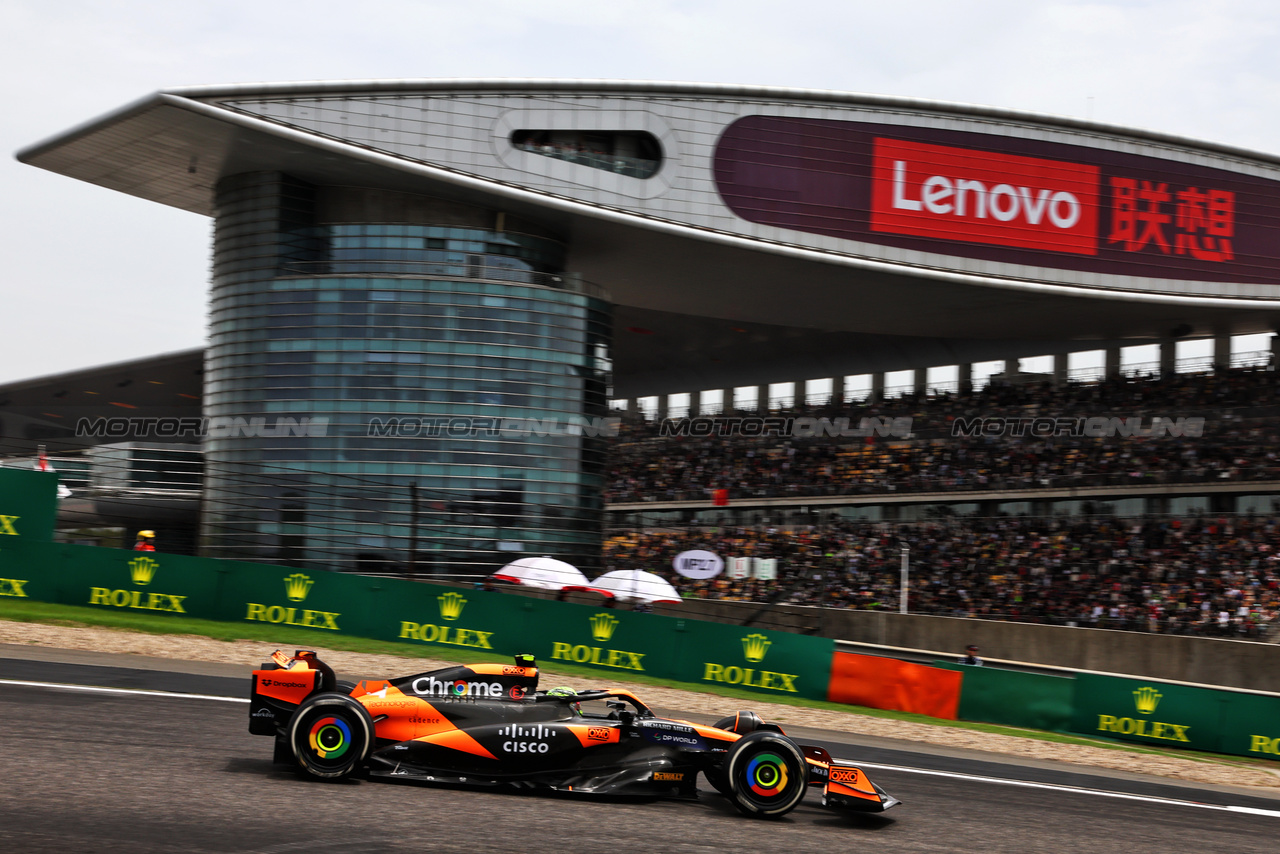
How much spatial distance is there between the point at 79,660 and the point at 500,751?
767 centimetres

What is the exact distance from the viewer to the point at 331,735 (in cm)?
761

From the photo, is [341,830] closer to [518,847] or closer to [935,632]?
[518,847]

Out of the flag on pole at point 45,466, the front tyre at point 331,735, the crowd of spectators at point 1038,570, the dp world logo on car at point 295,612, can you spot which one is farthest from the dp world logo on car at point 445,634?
the crowd of spectators at point 1038,570

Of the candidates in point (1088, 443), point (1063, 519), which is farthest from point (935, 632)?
point (1088, 443)

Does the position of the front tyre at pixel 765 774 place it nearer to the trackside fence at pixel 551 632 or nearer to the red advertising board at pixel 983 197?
the trackside fence at pixel 551 632

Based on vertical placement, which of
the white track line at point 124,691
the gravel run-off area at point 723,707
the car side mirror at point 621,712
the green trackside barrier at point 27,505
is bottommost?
the gravel run-off area at point 723,707

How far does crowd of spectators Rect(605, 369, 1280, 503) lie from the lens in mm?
31781

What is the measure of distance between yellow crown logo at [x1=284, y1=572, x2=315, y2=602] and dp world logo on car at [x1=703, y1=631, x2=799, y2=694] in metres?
6.69

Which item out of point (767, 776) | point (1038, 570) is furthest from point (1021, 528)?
point (767, 776)

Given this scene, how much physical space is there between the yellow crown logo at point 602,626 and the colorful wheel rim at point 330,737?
1064 cm

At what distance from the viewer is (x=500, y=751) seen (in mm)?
7871

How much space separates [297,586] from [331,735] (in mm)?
10878

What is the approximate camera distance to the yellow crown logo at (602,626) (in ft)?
59.4

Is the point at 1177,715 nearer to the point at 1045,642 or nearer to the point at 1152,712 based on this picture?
the point at 1152,712
